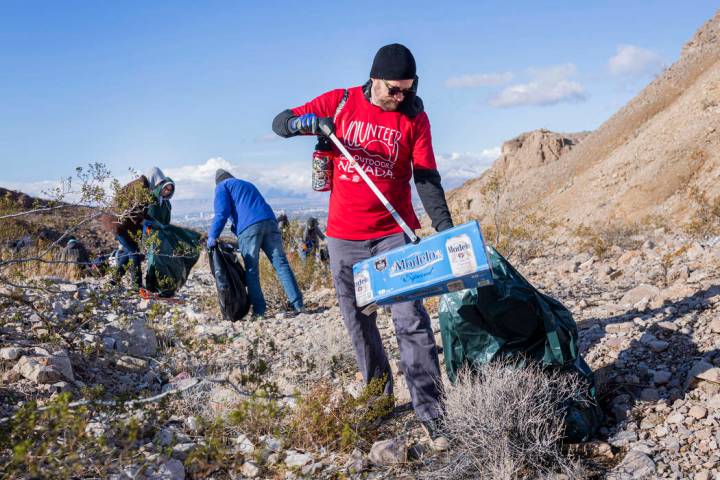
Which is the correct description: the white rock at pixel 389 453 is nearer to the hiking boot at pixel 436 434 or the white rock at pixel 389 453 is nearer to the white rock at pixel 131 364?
the hiking boot at pixel 436 434

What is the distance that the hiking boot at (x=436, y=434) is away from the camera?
296 centimetres

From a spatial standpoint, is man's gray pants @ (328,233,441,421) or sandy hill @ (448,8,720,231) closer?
man's gray pants @ (328,233,441,421)

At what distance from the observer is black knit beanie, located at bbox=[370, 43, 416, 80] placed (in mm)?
3039

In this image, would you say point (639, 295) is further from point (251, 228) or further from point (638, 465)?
point (251, 228)

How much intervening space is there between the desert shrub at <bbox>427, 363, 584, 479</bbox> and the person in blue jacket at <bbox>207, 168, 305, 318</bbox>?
3.60 metres

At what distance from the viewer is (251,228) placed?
20.5ft

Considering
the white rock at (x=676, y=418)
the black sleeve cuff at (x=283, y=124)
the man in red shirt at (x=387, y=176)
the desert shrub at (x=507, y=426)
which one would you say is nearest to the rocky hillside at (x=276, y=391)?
the white rock at (x=676, y=418)

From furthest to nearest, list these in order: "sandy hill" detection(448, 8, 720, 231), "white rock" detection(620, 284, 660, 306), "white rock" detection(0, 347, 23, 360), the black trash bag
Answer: "sandy hill" detection(448, 8, 720, 231) < the black trash bag < "white rock" detection(620, 284, 660, 306) < "white rock" detection(0, 347, 23, 360)

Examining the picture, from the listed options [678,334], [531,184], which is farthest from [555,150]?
[678,334]

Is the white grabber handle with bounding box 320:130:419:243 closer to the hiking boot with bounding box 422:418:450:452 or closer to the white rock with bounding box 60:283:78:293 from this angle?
the hiking boot with bounding box 422:418:450:452

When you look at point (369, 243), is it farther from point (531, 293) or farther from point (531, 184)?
point (531, 184)

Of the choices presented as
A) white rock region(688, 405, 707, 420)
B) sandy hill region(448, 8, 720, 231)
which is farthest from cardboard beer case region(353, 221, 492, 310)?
sandy hill region(448, 8, 720, 231)

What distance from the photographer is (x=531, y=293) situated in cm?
308

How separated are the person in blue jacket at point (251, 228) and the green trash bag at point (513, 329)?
3410 millimetres
